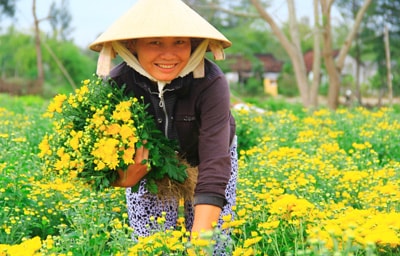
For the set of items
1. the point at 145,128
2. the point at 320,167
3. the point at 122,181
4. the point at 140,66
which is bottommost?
the point at 320,167

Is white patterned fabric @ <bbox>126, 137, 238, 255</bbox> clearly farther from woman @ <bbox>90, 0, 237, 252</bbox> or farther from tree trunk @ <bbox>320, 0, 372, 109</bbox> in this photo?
tree trunk @ <bbox>320, 0, 372, 109</bbox>

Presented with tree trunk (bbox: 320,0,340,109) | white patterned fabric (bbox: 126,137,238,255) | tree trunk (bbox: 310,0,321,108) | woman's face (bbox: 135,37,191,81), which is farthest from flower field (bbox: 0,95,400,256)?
tree trunk (bbox: 310,0,321,108)

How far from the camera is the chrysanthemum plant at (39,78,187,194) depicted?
2637 mm

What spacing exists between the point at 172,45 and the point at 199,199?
1.97 ft

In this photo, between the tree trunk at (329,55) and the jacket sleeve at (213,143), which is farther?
the tree trunk at (329,55)

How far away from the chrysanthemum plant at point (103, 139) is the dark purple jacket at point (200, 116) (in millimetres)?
64

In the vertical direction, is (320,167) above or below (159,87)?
below

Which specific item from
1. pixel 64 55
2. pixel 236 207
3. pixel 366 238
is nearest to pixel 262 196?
pixel 236 207

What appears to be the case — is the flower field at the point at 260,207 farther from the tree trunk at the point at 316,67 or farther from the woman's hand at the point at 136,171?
the tree trunk at the point at 316,67

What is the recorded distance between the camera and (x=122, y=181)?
2779 millimetres

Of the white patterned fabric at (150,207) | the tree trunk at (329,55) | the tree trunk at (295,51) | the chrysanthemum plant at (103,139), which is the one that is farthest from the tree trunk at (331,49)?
the chrysanthemum plant at (103,139)

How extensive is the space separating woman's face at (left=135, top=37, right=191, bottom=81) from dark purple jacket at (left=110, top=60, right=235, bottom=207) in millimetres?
77

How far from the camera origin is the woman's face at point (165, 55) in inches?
105

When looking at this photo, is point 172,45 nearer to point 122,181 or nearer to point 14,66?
point 122,181
